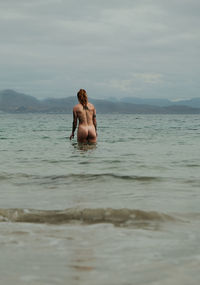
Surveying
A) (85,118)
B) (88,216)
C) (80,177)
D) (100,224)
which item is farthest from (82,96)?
(100,224)

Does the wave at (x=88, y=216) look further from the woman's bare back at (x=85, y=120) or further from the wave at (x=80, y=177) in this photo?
the woman's bare back at (x=85, y=120)

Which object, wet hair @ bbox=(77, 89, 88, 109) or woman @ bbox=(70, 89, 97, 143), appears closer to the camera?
wet hair @ bbox=(77, 89, 88, 109)

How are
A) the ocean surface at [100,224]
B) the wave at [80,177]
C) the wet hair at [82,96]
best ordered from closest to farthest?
the ocean surface at [100,224] < the wave at [80,177] < the wet hair at [82,96]

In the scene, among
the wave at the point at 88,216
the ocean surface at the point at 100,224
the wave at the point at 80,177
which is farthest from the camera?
the wave at the point at 80,177

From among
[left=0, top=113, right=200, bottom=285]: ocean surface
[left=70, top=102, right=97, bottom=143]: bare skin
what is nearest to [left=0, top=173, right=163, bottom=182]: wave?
[left=0, top=113, right=200, bottom=285]: ocean surface

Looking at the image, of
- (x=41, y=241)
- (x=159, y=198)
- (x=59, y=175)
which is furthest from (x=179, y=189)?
(x=41, y=241)

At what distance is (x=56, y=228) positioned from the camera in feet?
13.5

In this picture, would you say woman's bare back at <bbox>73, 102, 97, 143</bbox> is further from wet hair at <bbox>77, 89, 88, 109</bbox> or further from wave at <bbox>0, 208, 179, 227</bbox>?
wave at <bbox>0, 208, 179, 227</bbox>

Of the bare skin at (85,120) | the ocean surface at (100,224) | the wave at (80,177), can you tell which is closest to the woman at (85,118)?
the bare skin at (85,120)

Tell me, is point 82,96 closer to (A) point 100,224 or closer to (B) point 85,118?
(B) point 85,118

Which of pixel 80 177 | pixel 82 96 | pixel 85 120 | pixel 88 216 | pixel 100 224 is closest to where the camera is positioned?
pixel 100 224

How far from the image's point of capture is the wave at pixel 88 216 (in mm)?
4367

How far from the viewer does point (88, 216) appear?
4.57 m

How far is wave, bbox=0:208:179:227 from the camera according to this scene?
4.37m
